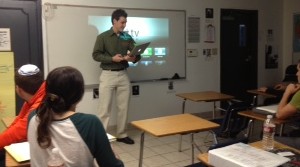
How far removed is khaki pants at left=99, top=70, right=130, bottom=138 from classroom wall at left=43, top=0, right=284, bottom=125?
A: 0.48 meters

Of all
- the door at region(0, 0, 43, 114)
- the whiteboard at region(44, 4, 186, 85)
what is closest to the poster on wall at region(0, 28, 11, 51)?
the door at region(0, 0, 43, 114)

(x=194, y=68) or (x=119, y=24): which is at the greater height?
(x=119, y=24)

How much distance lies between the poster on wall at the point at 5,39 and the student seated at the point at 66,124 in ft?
9.70

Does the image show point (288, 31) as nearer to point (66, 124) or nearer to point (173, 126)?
point (173, 126)

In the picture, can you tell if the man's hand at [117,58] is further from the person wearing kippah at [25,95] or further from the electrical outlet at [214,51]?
the electrical outlet at [214,51]

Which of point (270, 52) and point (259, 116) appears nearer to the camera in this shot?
point (259, 116)

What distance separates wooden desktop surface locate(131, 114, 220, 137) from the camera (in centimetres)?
250

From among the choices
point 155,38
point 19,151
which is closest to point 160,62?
point 155,38

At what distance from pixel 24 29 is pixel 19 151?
106 inches

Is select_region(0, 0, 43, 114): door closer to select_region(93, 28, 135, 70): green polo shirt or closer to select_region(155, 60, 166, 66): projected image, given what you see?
select_region(93, 28, 135, 70): green polo shirt

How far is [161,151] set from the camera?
4.03m

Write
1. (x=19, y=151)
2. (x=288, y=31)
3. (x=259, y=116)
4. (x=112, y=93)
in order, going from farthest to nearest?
(x=288, y=31), (x=112, y=93), (x=259, y=116), (x=19, y=151)

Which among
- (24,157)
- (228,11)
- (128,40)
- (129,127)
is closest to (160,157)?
(129,127)

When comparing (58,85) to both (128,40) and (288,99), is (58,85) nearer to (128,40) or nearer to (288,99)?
(288,99)
